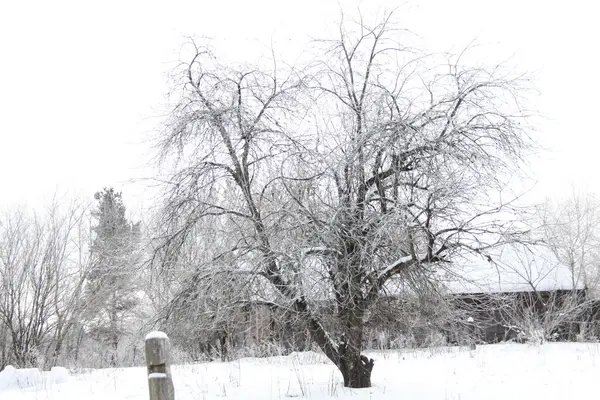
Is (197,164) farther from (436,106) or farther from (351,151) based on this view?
(436,106)

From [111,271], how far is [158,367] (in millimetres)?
8088

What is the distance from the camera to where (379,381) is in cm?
883

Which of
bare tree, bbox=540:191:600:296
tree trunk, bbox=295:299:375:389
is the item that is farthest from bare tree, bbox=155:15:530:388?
bare tree, bbox=540:191:600:296

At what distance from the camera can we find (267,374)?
10.2m

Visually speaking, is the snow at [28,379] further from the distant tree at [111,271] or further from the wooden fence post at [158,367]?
the wooden fence post at [158,367]

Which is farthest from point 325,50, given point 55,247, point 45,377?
point 55,247

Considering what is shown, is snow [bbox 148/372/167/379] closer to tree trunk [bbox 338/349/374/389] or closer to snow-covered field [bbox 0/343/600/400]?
snow-covered field [bbox 0/343/600/400]

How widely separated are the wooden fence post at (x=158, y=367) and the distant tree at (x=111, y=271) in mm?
4195

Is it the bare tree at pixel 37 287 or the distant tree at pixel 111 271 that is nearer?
the distant tree at pixel 111 271

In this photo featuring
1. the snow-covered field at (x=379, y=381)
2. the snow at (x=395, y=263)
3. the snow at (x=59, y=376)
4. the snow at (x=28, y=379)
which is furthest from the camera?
the snow at (x=59, y=376)

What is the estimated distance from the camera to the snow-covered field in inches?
302

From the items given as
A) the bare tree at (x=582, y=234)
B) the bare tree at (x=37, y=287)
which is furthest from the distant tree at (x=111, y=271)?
the bare tree at (x=582, y=234)

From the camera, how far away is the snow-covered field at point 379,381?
25.2 feet

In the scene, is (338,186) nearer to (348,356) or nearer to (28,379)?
(348,356)
